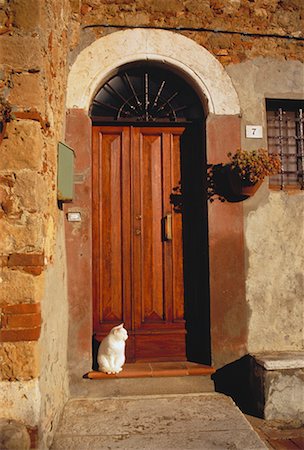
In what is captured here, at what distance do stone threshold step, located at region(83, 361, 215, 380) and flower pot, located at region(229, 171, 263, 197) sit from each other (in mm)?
1783

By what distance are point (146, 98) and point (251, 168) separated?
1.42m

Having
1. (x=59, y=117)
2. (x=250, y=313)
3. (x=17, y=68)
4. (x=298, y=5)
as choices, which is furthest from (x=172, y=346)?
(x=298, y=5)

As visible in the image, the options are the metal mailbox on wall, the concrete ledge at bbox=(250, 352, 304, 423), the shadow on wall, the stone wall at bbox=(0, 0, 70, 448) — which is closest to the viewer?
the stone wall at bbox=(0, 0, 70, 448)

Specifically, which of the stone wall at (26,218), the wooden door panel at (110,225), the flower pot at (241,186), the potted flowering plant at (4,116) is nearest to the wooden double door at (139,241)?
the wooden door panel at (110,225)

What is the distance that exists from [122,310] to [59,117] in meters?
2.04

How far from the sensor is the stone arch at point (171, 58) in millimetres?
3916

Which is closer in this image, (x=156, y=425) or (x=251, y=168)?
(x=156, y=425)

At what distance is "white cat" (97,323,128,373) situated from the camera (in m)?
3.49

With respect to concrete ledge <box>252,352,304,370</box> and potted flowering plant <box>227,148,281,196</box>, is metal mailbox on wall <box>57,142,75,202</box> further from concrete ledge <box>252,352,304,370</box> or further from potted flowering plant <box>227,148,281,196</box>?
concrete ledge <box>252,352,304,370</box>

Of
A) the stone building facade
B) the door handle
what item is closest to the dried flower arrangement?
the stone building facade

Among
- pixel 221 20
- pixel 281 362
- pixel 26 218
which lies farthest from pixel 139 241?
pixel 221 20

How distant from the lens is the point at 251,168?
356 centimetres

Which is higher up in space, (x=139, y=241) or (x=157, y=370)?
(x=139, y=241)

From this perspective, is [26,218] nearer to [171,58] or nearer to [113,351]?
[113,351]
